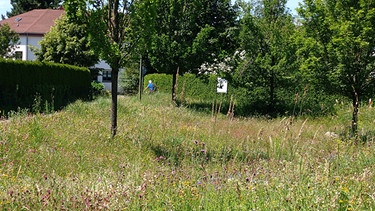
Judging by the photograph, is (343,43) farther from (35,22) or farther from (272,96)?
(35,22)

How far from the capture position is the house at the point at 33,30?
4550cm

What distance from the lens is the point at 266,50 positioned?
19.3m

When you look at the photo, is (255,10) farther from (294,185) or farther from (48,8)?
(48,8)

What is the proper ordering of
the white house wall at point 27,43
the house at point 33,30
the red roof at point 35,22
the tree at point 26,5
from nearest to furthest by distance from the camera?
1. the white house wall at point 27,43
2. the house at point 33,30
3. the red roof at point 35,22
4. the tree at point 26,5

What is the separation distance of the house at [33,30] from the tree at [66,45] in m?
12.9

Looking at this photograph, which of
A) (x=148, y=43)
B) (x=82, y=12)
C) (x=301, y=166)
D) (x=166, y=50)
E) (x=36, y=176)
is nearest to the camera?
(x=301, y=166)

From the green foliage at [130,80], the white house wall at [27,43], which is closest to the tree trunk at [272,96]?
the green foliage at [130,80]

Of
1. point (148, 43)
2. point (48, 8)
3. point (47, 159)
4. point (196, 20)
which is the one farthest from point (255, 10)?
point (48, 8)

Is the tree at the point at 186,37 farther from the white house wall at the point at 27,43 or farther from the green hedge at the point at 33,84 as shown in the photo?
the white house wall at the point at 27,43

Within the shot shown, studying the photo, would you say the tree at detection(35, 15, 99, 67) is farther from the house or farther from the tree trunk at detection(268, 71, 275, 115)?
the tree trunk at detection(268, 71, 275, 115)

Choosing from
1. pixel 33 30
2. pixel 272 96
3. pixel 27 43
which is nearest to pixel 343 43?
pixel 272 96

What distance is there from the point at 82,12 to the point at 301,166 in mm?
6002

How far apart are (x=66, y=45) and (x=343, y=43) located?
22977 millimetres

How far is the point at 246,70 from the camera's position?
773 inches
